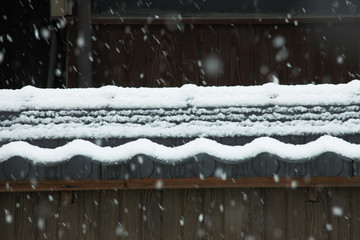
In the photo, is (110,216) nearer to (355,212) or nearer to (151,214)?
(151,214)

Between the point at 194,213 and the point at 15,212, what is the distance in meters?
1.45

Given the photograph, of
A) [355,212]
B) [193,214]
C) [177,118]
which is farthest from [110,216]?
[355,212]

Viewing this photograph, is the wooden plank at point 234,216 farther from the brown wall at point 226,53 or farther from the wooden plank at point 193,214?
the brown wall at point 226,53

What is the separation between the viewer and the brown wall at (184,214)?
345 centimetres

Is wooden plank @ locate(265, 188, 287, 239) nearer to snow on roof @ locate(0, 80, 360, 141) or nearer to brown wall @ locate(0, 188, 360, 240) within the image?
brown wall @ locate(0, 188, 360, 240)

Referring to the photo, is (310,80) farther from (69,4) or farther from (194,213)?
(69,4)

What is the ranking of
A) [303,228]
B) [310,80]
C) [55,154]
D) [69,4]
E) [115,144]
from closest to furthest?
[55,154]
[115,144]
[303,228]
[69,4]
[310,80]

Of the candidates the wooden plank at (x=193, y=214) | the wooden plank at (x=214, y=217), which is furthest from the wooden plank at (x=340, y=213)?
the wooden plank at (x=193, y=214)

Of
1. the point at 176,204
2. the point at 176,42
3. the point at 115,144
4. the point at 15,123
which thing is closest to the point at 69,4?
the point at 176,42

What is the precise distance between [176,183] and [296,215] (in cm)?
109

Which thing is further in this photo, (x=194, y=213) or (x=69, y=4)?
(x=69, y=4)

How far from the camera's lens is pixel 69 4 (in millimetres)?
4738

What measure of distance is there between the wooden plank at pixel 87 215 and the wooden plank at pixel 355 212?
2055 millimetres

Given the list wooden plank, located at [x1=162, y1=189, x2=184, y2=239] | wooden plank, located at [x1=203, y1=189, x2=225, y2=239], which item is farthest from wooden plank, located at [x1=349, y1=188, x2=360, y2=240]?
wooden plank, located at [x1=162, y1=189, x2=184, y2=239]
